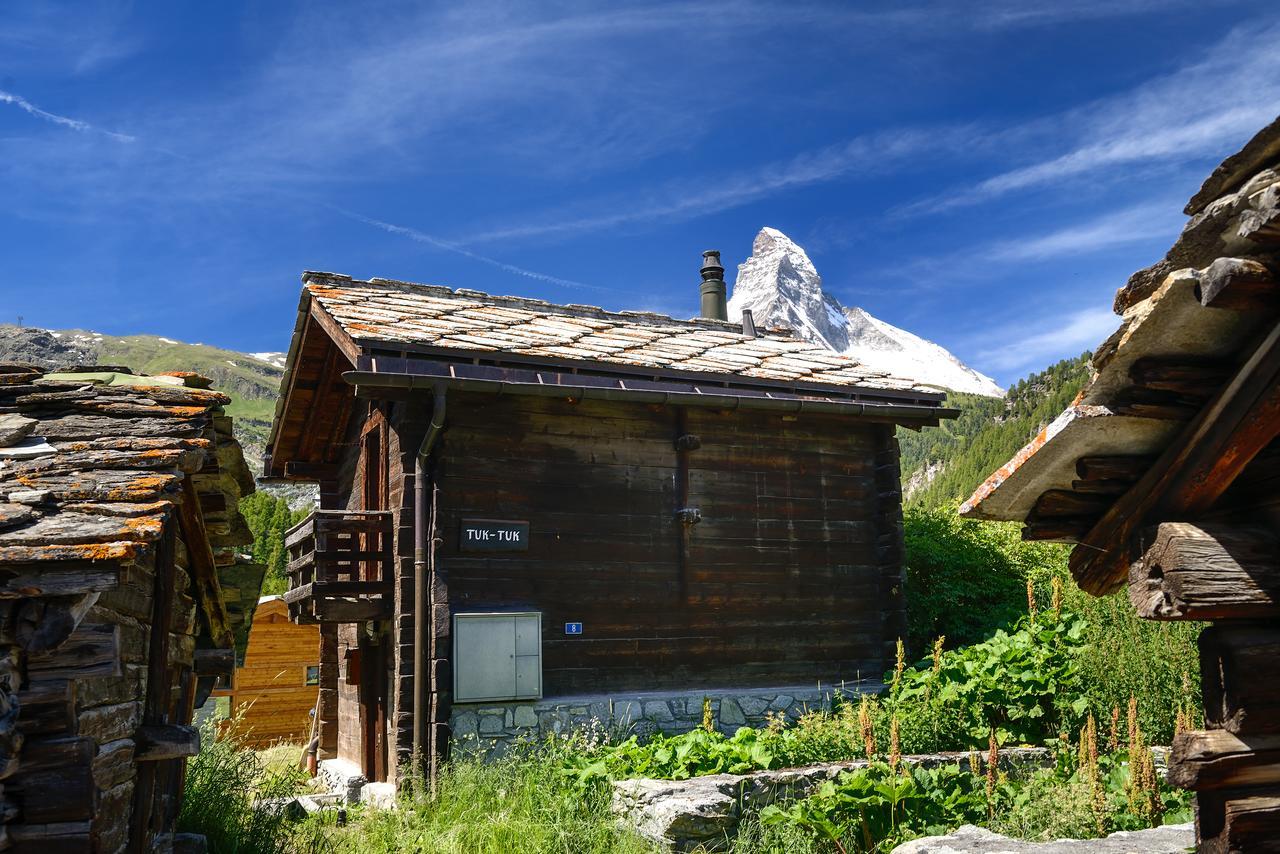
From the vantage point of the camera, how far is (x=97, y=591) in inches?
188

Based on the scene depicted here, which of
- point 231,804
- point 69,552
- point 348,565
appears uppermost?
point 348,565

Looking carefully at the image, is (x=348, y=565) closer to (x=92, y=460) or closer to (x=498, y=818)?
(x=498, y=818)

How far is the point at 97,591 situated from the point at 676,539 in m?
8.50

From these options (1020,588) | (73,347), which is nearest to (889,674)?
(1020,588)

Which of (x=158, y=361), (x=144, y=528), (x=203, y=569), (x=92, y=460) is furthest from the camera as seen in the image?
(x=158, y=361)

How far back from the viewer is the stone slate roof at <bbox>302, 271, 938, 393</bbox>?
11867 millimetres

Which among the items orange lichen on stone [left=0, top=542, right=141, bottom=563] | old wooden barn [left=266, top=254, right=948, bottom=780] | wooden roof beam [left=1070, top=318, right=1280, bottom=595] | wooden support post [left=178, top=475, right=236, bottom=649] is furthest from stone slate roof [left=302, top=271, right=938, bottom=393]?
wooden roof beam [left=1070, top=318, right=1280, bottom=595]

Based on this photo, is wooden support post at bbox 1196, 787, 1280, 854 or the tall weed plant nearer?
wooden support post at bbox 1196, 787, 1280, 854

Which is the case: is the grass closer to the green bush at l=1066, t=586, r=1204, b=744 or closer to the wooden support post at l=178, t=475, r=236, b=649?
the wooden support post at l=178, t=475, r=236, b=649

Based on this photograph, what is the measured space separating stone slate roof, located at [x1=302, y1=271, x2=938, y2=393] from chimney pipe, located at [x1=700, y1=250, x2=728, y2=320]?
1808 millimetres

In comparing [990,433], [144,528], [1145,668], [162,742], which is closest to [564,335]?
[1145,668]

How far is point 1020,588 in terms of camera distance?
15.7 m

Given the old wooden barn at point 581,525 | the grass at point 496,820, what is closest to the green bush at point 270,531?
the old wooden barn at point 581,525

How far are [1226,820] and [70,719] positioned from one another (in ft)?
16.6
